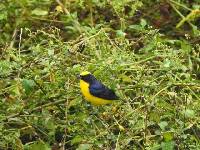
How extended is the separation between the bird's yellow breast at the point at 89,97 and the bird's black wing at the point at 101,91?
0.03 meters

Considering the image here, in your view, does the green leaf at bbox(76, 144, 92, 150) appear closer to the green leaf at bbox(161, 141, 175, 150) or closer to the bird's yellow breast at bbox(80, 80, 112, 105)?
the bird's yellow breast at bbox(80, 80, 112, 105)

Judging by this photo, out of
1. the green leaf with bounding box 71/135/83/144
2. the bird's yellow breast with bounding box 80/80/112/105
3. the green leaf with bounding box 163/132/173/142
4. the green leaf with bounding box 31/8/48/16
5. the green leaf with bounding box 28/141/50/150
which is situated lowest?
the green leaf with bounding box 28/141/50/150

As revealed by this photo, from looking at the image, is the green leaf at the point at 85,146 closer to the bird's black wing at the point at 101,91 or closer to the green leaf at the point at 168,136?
the bird's black wing at the point at 101,91

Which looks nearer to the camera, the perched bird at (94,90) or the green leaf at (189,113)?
the green leaf at (189,113)

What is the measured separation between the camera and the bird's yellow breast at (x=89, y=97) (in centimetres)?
301

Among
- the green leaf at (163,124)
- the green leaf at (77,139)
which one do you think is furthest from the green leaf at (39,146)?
the green leaf at (163,124)

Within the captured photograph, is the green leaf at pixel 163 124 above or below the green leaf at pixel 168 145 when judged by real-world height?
above

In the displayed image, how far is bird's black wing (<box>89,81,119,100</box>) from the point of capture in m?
3.01

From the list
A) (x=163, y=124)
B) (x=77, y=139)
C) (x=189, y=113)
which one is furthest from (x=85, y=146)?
(x=189, y=113)

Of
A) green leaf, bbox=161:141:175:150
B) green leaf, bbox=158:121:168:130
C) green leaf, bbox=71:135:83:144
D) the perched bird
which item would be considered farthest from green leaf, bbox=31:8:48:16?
green leaf, bbox=161:141:175:150

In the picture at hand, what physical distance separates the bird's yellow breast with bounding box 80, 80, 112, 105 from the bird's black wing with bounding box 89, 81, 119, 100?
1.0 inches

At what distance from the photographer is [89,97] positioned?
303 centimetres

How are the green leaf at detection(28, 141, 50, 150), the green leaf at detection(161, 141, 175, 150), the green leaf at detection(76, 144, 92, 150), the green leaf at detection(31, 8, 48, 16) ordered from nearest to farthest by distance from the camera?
1. the green leaf at detection(161, 141, 175, 150)
2. the green leaf at detection(76, 144, 92, 150)
3. the green leaf at detection(28, 141, 50, 150)
4. the green leaf at detection(31, 8, 48, 16)

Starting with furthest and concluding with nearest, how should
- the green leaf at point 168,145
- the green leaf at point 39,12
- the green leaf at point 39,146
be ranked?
the green leaf at point 39,12
the green leaf at point 39,146
the green leaf at point 168,145
